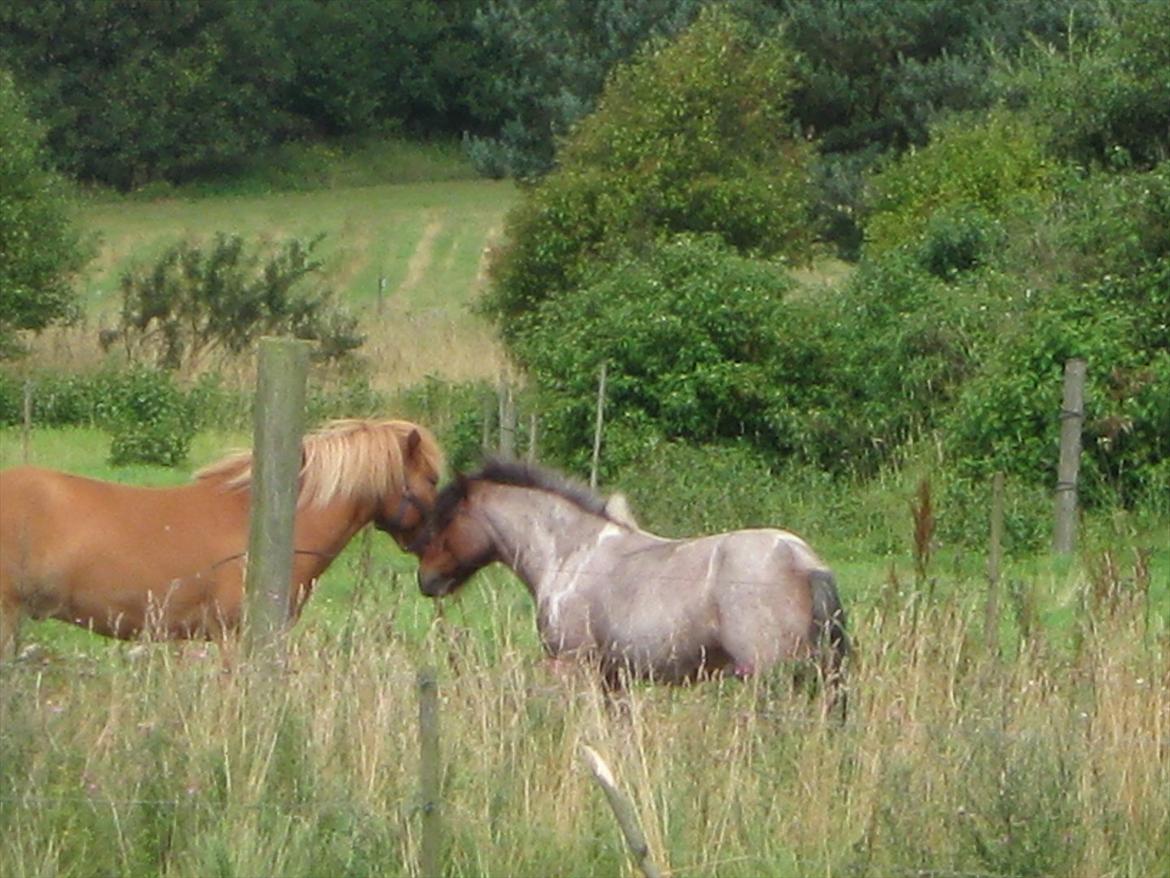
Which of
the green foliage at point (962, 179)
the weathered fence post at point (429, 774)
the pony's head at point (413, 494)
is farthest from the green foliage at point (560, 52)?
the weathered fence post at point (429, 774)

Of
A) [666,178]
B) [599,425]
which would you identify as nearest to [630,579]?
[599,425]

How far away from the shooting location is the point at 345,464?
318 inches

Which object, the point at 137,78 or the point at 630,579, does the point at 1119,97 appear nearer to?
the point at 630,579

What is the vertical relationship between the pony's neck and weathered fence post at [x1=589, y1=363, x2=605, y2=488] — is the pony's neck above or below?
above

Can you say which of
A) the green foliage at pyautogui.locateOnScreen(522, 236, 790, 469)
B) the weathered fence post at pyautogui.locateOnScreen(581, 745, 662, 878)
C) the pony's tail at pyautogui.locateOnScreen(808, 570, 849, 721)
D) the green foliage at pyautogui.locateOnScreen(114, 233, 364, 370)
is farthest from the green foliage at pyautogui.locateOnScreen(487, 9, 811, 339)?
the weathered fence post at pyautogui.locateOnScreen(581, 745, 662, 878)

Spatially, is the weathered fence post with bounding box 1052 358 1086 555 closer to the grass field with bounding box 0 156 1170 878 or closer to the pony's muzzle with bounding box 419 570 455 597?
the pony's muzzle with bounding box 419 570 455 597

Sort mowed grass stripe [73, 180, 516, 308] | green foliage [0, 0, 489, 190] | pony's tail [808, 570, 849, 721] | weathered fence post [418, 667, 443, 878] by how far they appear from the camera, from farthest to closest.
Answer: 1. green foliage [0, 0, 489, 190]
2. mowed grass stripe [73, 180, 516, 308]
3. pony's tail [808, 570, 849, 721]
4. weathered fence post [418, 667, 443, 878]

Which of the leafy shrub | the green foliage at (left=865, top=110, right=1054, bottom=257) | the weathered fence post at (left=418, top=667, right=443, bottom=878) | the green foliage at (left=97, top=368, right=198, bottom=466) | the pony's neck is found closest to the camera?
the weathered fence post at (left=418, top=667, right=443, bottom=878)

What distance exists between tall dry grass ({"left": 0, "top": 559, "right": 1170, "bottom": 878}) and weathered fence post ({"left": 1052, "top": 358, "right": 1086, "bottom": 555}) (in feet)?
24.1

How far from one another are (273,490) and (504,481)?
230cm

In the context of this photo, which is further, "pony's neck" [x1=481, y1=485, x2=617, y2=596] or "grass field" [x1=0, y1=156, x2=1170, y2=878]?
"pony's neck" [x1=481, y1=485, x2=617, y2=596]

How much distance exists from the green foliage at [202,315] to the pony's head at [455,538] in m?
18.9

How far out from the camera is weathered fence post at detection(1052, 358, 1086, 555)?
528 inches

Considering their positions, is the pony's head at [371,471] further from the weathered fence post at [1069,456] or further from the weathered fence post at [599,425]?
the weathered fence post at [599,425]
